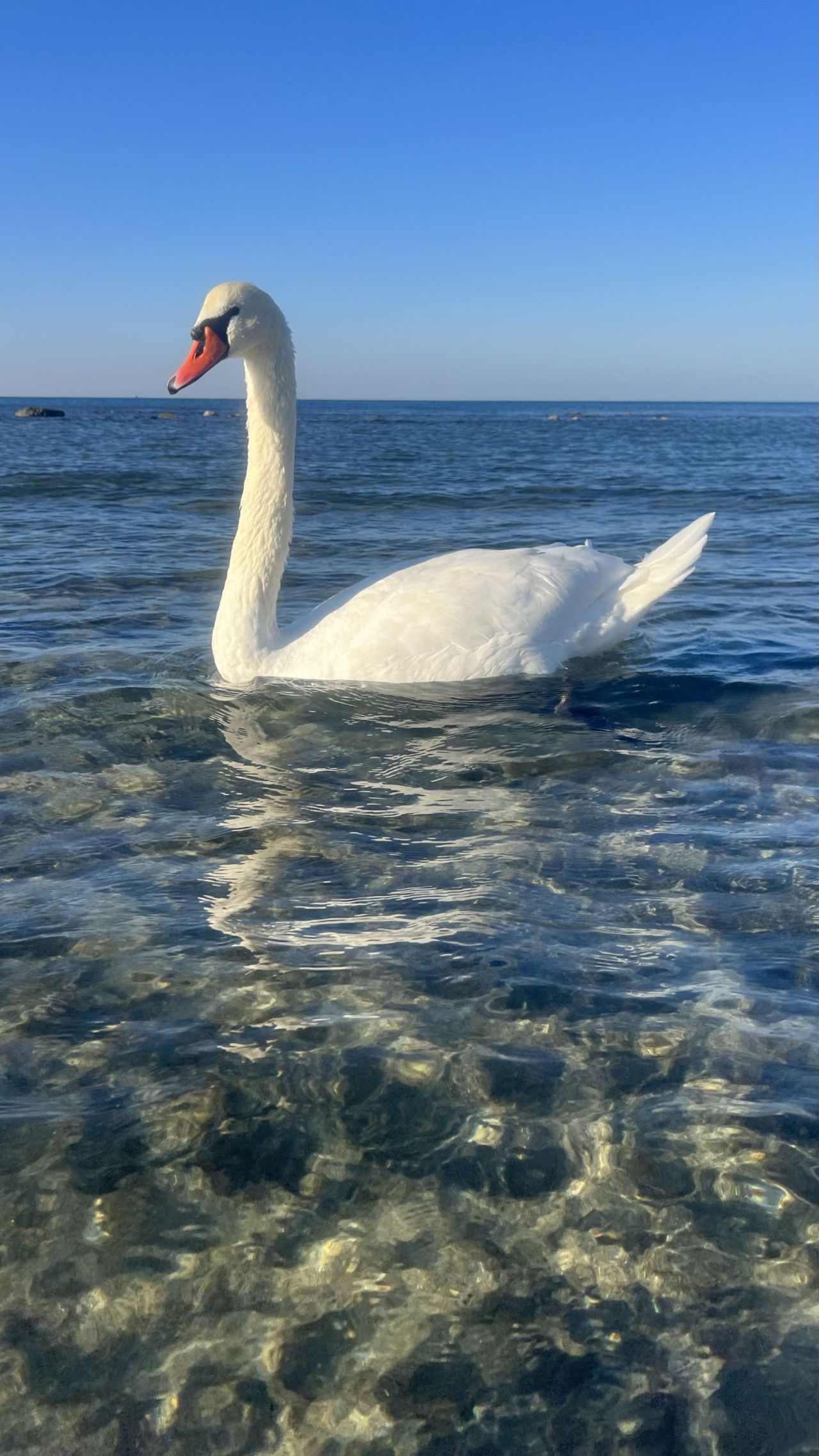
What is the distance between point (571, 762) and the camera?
220 inches

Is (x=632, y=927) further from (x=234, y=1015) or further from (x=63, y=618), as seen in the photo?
(x=63, y=618)

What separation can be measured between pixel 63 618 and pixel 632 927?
616 centimetres

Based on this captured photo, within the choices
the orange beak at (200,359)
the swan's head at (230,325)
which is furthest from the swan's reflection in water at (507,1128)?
the swan's head at (230,325)

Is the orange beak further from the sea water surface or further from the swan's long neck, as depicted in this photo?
the sea water surface

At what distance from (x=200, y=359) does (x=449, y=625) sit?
204 centimetres

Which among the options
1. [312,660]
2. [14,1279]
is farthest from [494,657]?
[14,1279]

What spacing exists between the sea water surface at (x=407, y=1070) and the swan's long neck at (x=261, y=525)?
0.93ft

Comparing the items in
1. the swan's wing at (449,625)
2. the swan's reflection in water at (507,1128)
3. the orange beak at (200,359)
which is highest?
the orange beak at (200,359)

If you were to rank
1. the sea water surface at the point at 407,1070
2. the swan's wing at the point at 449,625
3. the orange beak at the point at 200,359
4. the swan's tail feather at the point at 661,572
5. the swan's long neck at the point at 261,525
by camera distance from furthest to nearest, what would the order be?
the swan's tail feather at the point at 661,572 → the swan's long neck at the point at 261,525 → the swan's wing at the point at 449,625 → the orange beak at the point at 200,359 → the sea water surface at the point at 407,1070

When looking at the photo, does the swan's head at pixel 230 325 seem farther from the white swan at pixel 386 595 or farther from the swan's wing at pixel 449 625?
the swan's wing at pixel 449 625

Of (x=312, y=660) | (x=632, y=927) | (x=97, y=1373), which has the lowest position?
(x=97, y=1373)

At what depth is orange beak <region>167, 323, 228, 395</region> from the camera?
20.2 ft

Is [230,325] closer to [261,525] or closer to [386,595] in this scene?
[261,525]

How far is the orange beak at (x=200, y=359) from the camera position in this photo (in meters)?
6.16
